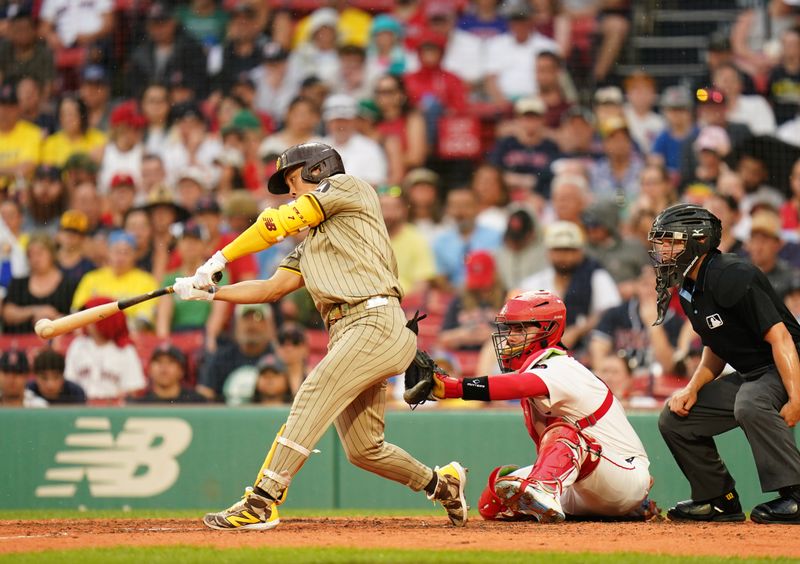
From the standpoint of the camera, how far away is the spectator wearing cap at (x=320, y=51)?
13.4 meters

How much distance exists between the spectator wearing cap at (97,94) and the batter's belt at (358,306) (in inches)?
317

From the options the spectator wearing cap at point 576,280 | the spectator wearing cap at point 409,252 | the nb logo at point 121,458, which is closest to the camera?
the nb logo at point 121,458

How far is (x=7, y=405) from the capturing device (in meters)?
9.77

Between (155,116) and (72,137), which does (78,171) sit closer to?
(72,137)

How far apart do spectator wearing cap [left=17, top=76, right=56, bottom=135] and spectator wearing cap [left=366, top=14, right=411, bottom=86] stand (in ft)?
11.9

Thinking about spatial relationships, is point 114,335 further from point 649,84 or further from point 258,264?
point 649,84

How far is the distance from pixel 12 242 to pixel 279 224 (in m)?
7.13

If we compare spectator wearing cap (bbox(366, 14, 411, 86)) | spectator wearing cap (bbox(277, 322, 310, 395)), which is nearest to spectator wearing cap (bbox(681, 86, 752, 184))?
spectator wearing cap (bbox(366, 14, 411, 86))

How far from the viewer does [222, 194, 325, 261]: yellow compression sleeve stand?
5.67 metres

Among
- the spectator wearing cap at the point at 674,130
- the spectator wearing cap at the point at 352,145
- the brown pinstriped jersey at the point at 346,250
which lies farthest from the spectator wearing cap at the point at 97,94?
the brown pinstriped jersey at the point at 346,250

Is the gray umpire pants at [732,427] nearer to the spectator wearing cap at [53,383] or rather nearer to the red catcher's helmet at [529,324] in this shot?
the red catcher's helmet at [529,324]

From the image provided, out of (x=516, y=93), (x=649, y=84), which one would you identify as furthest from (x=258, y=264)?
(x=649, y=84)

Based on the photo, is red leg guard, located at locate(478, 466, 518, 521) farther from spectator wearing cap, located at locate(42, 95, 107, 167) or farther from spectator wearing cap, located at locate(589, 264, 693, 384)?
spectator wearing cap, located at locate(42, 95, 107, 167)

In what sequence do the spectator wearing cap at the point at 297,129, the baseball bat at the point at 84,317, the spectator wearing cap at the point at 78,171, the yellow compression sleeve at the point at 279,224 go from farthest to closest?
the spectator wearing cap at the point at 297,129
the spectator wearing cap at the point at 78,171
the baseball bat at the point at 84,317
the yellow compression sleeve at the point at 279,224
